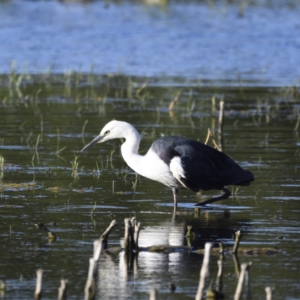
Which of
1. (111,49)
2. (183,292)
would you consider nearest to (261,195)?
(183,292)

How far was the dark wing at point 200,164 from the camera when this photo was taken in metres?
9.18

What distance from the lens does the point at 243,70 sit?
2330cm

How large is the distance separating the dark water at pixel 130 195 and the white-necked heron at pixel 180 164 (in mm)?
323

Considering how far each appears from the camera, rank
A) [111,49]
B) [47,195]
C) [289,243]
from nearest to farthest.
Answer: [289,243], [47,195], [111,49]

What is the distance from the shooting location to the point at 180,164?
29.9 ft

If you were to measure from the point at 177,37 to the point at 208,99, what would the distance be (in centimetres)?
1232

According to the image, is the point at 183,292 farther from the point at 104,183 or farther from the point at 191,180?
the point at 104,183

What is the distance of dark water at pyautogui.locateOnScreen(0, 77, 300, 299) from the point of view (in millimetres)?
6863

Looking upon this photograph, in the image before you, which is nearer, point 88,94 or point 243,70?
point 88,94

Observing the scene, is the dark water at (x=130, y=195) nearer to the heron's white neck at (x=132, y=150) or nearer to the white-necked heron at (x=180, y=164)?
the white-necked heron at (x=180, y=164)

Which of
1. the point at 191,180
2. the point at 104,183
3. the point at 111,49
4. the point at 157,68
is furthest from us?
the point at 111,49

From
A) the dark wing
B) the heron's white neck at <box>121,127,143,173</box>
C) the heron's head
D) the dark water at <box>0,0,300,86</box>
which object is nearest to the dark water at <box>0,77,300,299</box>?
the dark wing

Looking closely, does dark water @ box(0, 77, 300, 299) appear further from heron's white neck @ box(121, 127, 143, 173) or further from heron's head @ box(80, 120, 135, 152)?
heron's head @ box(80, 120, 135, 152)

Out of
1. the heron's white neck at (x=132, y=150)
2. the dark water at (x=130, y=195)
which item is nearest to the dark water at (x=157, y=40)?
the dark water at (x=130, y=195)
